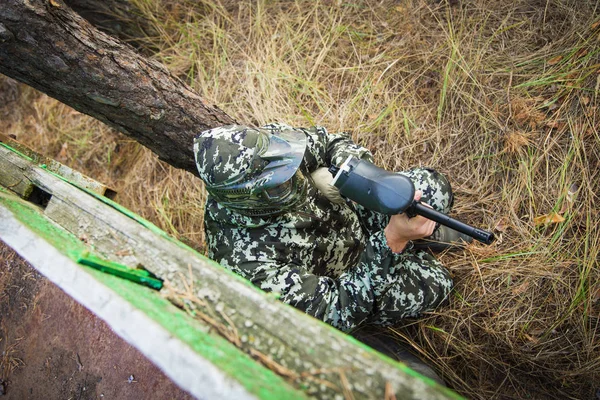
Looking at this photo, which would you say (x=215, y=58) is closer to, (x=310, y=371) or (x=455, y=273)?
(x=455, y=273)

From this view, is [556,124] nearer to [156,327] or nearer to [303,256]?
[303,256]

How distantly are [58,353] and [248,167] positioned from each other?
6.68 feet

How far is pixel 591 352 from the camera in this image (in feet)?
7.23

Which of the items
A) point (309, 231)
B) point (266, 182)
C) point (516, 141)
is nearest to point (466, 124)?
point (516, 141)

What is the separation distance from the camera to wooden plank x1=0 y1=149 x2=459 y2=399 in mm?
1051

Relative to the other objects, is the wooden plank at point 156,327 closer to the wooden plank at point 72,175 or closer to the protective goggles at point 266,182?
the protective goggles at point 266,182

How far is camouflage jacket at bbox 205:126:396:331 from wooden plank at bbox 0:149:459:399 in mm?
573

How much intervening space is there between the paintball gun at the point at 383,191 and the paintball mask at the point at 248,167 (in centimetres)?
26

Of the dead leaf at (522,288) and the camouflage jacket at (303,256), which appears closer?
the camouflage jacket at (303,256)

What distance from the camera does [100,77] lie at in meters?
2.07

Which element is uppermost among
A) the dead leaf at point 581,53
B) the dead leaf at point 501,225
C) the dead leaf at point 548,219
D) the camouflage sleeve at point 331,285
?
the dead leaf at point 581,53

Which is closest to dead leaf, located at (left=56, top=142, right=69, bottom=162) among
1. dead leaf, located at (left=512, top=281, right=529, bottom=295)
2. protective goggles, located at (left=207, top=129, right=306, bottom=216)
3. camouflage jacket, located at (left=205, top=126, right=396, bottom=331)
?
camouflage jacket, located at (left=205, top=126, right=396, bottom=331)

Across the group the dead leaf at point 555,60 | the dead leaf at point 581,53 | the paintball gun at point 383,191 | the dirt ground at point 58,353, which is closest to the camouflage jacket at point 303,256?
the paintball gun at point 383,191

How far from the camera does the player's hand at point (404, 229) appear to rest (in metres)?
2.02
